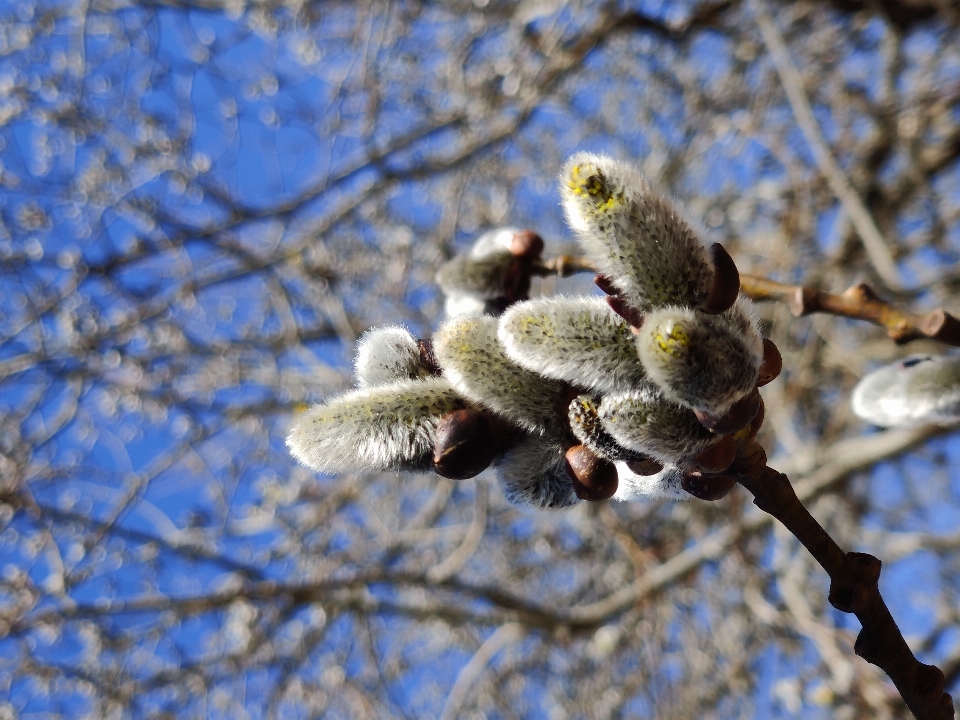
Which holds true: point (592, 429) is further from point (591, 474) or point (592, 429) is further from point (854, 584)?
point (854, 584)

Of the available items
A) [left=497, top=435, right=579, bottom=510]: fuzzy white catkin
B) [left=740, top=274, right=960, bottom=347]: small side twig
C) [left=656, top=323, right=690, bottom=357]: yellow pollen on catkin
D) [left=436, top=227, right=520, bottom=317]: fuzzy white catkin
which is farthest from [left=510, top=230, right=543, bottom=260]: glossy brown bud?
[left=656, top=323, right=690, bottom=357]: yellow pollen on catkin

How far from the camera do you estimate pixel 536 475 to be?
84 cm

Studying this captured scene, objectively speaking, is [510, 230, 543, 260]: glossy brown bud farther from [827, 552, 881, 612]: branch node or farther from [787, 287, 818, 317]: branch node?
[827, 552, 881, 612]: branch node

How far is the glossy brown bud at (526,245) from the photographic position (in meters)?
1.14

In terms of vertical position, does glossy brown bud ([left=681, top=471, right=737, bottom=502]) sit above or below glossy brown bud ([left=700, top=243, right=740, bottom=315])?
below

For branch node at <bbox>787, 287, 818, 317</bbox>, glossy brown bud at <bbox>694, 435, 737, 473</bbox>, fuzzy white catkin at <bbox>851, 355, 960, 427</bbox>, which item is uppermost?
glossy brown bud at <bbox>694, 435, 737, 473</bbox>

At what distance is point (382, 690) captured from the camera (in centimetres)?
375

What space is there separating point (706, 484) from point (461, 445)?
0.85 feet

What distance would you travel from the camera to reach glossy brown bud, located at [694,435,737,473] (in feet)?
2.36

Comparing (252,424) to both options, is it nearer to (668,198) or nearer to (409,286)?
(409,286)

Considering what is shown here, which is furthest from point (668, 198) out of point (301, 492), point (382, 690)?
point (301, 492)

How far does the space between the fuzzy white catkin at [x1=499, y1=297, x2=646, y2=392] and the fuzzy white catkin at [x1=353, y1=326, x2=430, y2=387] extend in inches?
6.3

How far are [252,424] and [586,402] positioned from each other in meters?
4.37

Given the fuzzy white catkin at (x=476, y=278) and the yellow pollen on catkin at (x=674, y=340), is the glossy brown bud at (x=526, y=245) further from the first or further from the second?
the yellow pollen on catkin at (x=674, y=340)
